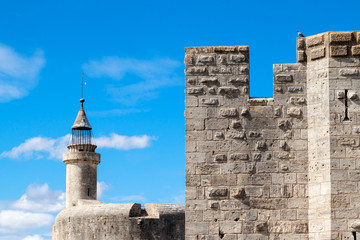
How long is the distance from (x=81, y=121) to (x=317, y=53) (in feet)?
91.0

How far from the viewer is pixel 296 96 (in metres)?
11.5

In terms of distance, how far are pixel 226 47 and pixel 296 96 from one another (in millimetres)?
1343

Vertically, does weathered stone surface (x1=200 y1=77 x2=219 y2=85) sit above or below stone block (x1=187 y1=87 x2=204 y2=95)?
above

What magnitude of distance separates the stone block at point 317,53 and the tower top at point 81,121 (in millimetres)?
27244

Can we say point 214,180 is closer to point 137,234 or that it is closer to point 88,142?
point 137,234

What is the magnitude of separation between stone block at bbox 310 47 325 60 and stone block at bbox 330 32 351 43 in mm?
203

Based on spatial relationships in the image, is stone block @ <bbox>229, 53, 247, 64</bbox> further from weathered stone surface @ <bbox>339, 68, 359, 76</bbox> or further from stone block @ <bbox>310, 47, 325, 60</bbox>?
weathered stone surface @ <bbox>339, 68, 359, 76</bbox>

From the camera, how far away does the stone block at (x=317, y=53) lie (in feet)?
37.5

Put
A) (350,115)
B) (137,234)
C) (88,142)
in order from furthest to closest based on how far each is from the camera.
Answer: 1. (88,142)
2. (137,234)
3. (350,115)

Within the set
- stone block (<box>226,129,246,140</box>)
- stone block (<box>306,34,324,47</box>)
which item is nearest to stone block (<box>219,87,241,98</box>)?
stone block (<box>226,129,246,140</box>)

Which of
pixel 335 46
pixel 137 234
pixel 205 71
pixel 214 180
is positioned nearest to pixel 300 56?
pixel 335 46

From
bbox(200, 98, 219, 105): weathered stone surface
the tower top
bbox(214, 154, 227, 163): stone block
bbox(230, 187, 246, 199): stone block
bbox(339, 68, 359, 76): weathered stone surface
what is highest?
the tower top

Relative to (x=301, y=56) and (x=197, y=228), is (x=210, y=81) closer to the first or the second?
(x=301, y=56)

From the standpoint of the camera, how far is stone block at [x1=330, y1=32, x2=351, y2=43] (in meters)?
11.4
